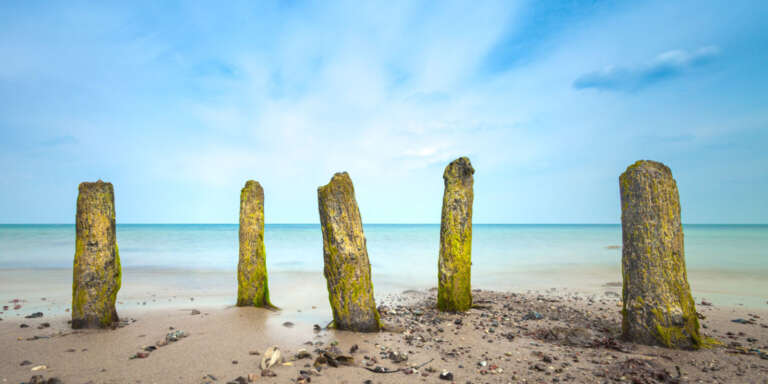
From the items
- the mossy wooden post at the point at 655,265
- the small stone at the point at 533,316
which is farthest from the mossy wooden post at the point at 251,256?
the mossy wooden post at the point at 655,265

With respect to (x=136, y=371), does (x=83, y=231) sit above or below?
above

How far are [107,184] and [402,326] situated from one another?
223 inches

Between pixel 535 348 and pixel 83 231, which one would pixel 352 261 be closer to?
pixel 535 348

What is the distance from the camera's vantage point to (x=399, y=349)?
5211mm

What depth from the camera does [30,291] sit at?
1013 cm

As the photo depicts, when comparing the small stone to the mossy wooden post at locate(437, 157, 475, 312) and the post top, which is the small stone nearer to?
the mossy wooden post at locate(437, 157, 475, 312)

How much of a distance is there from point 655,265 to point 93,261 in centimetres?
864

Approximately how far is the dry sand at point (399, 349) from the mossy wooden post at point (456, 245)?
373mm

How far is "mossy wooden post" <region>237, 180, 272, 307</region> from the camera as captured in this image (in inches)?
318

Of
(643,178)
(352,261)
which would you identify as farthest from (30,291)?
(643,178)

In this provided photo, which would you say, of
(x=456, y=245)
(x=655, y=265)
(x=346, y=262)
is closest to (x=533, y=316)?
(x=456, y=245)

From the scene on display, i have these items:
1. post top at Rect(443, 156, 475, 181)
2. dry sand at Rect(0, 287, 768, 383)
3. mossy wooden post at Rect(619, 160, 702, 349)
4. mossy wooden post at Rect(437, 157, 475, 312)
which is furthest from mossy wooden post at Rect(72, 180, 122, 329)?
mossy wooden post at Rect(619, 160, 702, 349)

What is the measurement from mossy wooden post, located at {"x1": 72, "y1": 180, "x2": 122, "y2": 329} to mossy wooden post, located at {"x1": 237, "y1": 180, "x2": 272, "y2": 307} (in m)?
2.33

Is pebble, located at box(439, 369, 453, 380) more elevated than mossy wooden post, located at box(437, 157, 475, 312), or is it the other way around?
mossy wooden post, located at box(437, 157, 475, 312)
